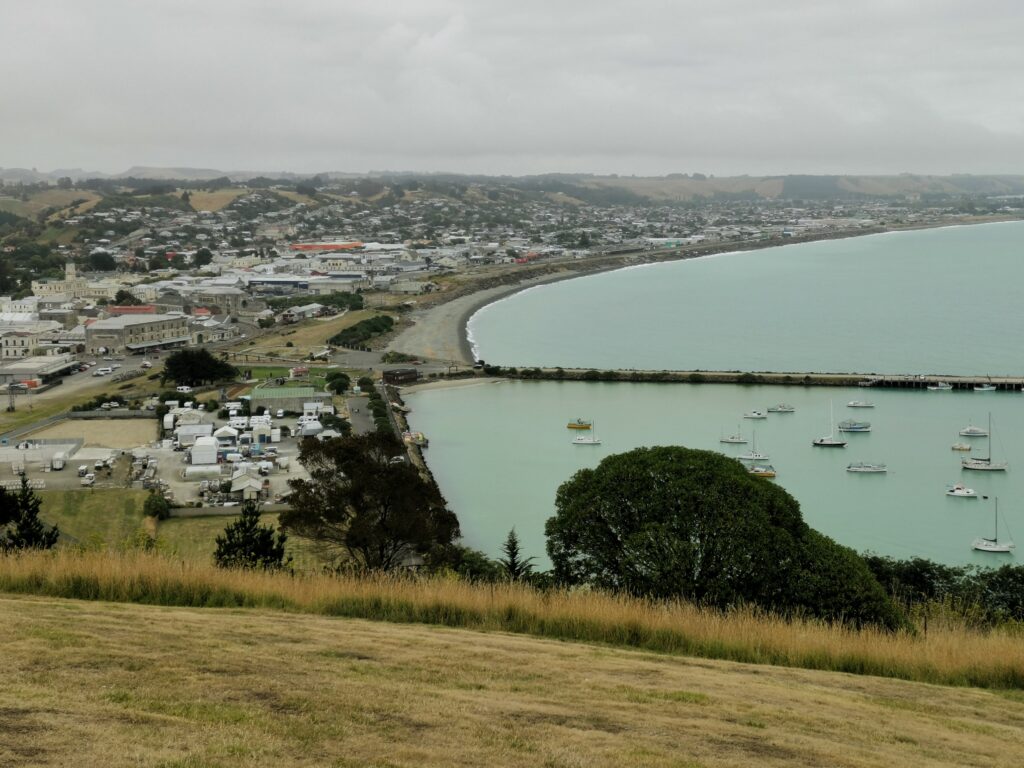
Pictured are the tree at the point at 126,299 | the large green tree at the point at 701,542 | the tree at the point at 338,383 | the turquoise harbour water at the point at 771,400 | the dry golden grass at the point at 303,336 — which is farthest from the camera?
the tree at the point at 126,299

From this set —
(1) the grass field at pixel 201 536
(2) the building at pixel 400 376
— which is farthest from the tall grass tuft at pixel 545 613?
(2) the building at pixel 400 376

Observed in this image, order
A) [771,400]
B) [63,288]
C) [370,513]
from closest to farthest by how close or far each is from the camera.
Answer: [370,513] < [771,400] < [63,288]

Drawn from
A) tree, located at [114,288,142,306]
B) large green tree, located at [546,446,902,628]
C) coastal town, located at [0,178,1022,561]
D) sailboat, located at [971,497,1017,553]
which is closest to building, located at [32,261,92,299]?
coastal town, located at [0,178,1022,561]

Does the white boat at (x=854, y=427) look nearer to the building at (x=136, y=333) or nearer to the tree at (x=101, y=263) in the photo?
the building at (x=136, y=333)

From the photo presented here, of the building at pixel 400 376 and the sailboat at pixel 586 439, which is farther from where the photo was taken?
the building at pixel 400 376

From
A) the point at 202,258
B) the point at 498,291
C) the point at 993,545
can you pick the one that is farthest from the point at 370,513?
the point at 202,258

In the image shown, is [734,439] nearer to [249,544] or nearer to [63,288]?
[249,544]

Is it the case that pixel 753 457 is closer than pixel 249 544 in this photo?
No

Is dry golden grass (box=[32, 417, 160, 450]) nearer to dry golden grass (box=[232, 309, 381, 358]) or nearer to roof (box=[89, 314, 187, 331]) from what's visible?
dry golden grass (box=[232, 309, 381, 358])
